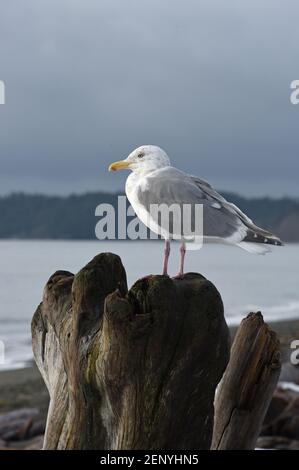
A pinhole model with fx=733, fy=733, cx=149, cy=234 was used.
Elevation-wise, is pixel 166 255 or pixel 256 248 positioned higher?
pixel 166 255

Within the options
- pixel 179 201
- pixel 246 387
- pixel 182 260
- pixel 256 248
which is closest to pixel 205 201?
pixel 179 201

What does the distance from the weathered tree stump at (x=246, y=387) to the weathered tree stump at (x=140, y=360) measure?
0.96 meters

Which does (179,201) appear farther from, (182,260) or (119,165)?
(182,260)

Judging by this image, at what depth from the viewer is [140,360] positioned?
4684mm

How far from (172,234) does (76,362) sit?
7.00 ft

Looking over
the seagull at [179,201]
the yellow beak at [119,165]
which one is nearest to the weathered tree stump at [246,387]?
the seagull at [179,201]

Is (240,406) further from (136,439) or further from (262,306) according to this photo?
(262,306)

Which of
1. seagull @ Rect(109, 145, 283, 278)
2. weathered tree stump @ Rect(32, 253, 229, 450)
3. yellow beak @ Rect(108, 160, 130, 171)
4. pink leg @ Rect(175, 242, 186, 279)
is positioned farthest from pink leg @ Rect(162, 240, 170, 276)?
yellow beak @ Rect(108, 160, 130, 171)

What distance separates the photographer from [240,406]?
6012 millimetres

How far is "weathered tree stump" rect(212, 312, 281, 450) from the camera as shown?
19.5 feet

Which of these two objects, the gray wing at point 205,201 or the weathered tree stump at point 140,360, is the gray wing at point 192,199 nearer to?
the gray wing at point 205,201

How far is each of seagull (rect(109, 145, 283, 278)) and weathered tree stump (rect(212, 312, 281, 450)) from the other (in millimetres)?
1170

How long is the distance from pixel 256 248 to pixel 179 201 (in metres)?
0.88
